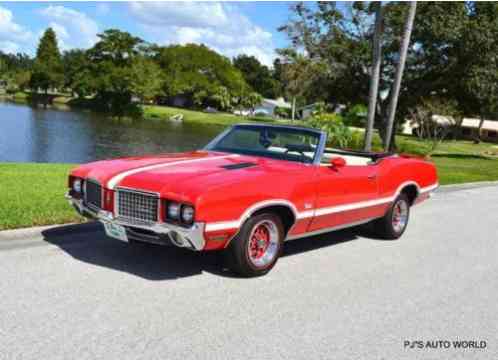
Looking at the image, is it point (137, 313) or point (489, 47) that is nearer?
point (137, 313)

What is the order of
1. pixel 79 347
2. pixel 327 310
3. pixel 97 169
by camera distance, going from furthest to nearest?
1. pixel 97 169
2. pixel 327 310
3. pixel 79 347

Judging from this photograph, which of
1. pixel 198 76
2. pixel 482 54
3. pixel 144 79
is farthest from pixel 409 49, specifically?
pixel 198 76

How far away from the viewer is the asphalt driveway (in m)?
4.13

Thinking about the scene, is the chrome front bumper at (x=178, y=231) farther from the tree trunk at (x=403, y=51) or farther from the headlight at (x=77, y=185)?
the tree trunk at (x=403, y=51)

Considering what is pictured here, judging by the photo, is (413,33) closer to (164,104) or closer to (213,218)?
(213,218)

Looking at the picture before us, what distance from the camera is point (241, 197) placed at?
5348mm

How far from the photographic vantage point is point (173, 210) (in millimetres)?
5160

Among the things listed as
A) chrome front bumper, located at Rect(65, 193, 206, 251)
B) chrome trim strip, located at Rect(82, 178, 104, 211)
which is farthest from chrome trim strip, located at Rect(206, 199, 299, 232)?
chrome trim strip, located at Rect(82, 178, 104, 211)

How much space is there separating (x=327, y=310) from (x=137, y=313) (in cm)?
163

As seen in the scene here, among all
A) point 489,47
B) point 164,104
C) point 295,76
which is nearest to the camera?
point 489,47

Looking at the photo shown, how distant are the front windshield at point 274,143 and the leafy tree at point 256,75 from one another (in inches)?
6084

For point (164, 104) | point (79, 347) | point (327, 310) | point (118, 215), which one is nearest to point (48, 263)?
point (118, 215)

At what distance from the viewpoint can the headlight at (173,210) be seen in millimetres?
5137

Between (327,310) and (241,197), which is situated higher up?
(241,197)
